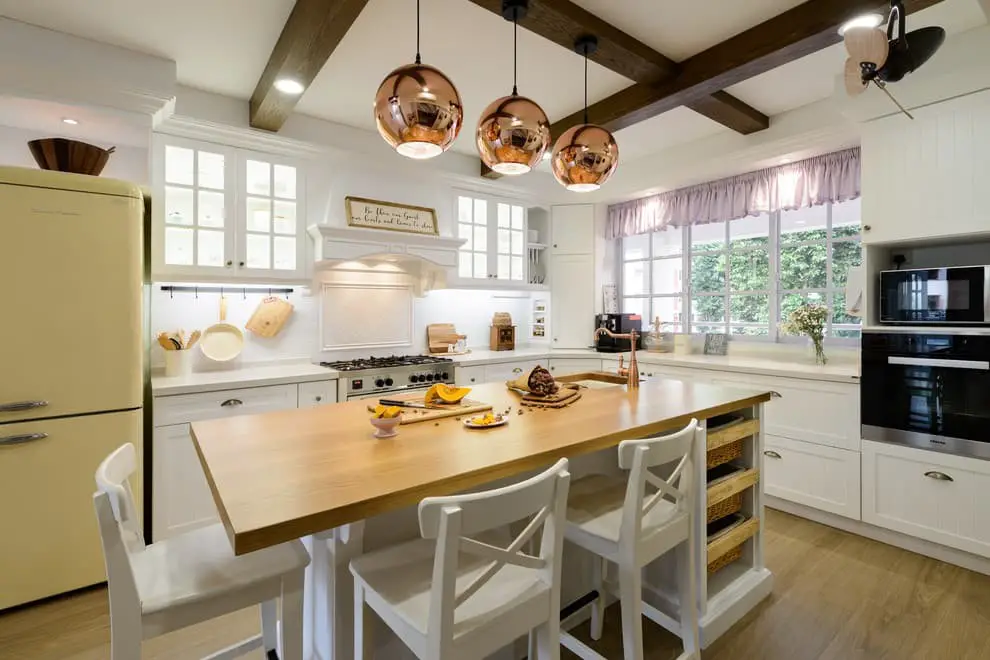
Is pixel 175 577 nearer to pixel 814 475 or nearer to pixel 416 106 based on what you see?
pixel 416 106

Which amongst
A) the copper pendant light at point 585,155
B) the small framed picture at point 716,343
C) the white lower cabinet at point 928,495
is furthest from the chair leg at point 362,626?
the small framed picture at point 716,343

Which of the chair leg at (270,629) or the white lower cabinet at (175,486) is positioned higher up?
the white lower cabinet at (175,486)

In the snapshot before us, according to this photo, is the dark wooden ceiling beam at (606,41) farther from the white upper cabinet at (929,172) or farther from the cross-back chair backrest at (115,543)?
the cross-back chair backrest at (115,543)

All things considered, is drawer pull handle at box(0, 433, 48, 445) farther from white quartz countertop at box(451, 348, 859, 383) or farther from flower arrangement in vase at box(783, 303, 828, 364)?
flower arrangement in vase at box(783, 303, 828, 364)

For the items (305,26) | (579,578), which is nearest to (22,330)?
(305,26)

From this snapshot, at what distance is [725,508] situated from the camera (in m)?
2.08

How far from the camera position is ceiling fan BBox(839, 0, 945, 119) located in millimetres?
1317

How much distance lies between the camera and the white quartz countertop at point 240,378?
253 centimetres

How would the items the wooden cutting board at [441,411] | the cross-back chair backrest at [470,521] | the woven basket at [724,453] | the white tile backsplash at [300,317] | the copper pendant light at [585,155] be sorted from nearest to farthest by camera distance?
the cross-back chair backrest at [470,521] < the wooden cutting board at [441,411] < the copper pendant light at [585,155] < the woven basket at [724,453] < the white tile backsplash at [300,317]

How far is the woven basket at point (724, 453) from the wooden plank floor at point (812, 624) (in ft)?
2.12

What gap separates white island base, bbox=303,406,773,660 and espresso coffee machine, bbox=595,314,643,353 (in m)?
2.09

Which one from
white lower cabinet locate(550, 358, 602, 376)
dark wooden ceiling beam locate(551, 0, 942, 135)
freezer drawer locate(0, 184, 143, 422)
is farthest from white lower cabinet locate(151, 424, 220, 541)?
dark wooden ceiling beam locate(551, 0, 942, 135)

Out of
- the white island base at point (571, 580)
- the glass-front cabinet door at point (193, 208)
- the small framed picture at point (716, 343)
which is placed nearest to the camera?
the white island base at point (571, 580)

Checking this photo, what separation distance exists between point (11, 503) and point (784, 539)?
3.80 m
